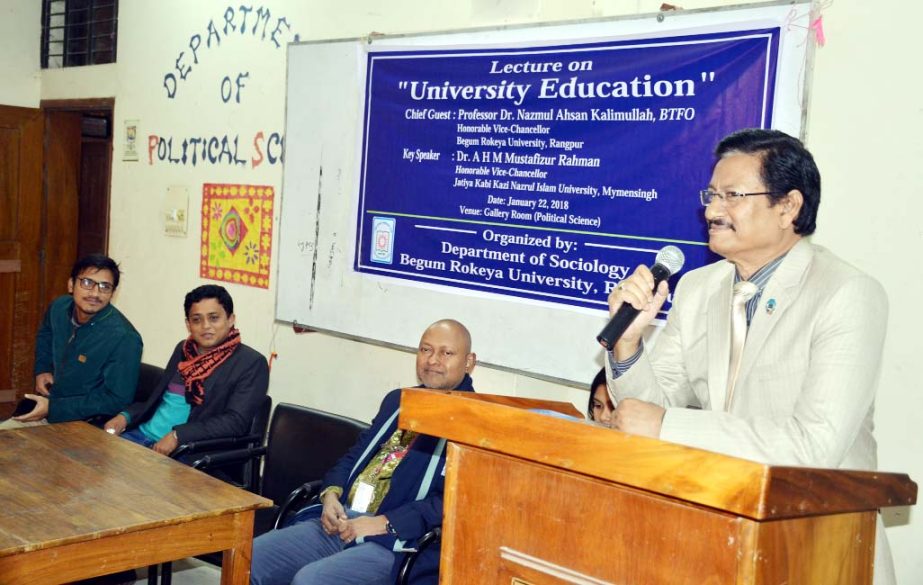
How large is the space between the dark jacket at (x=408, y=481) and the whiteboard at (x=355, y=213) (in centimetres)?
33

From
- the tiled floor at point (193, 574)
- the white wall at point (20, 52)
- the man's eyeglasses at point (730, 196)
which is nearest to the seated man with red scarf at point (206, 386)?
the tiled floor at point (193, 574)

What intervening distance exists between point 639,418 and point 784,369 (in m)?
0.35

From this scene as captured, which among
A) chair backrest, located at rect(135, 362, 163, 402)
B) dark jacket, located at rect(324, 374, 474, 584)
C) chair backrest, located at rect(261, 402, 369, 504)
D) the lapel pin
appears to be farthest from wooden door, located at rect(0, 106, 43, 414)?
the lapel pin

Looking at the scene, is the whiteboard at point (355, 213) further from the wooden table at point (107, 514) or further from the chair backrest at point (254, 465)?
the wooden table at point (107, 514)

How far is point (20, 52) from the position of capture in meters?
6.30

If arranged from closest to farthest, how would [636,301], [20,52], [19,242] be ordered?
[636,301], [19,242], [20,52]

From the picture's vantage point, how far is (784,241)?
6.14ft

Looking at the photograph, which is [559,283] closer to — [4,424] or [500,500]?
[500,500]

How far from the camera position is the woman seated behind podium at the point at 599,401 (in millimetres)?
3000

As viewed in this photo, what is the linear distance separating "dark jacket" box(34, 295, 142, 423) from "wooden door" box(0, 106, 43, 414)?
2028 millimetres

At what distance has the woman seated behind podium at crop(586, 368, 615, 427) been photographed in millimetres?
3000

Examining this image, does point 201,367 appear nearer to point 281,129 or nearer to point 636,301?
point 281,129

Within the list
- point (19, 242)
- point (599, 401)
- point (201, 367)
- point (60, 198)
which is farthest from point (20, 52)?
point (599, 401)

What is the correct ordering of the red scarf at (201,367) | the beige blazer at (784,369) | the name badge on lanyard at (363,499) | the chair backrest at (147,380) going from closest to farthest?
the beige blazer at (784,369) → the name badge on lanyard at (363,499) → the red scarf at (201,367) → the chair backrest at (147,380)
